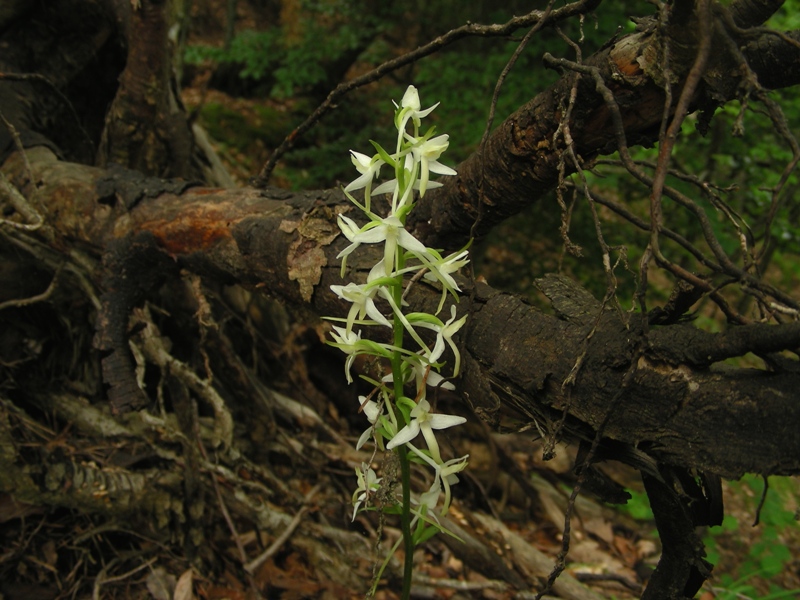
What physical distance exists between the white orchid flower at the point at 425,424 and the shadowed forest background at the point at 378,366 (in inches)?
8.2

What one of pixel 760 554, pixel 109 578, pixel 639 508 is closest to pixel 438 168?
pixel 109 578

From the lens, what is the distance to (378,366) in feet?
5.07

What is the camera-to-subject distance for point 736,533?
384 centimetres

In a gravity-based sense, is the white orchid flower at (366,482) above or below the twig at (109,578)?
above

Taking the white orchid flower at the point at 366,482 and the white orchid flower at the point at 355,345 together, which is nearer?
the white orchid flower at the point at 355,345

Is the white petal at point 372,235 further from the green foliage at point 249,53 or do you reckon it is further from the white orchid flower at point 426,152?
the green foliage at point 249,53

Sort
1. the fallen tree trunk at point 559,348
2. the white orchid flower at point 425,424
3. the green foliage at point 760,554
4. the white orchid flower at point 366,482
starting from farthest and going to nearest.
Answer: the green foliage at point 760,554, the white orchid flower at point 366,482, the white orchid flower at point 425,424, the fallen tree trunk at point 559,348

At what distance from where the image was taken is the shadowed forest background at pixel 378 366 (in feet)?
3.88

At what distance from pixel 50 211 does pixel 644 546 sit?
3.55m

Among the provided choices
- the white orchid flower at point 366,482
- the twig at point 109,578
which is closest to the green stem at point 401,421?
the white orchid flower at point 366,482

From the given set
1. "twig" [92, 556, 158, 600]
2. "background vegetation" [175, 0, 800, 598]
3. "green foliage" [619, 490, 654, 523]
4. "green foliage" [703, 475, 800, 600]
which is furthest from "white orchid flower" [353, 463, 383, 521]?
"green foliage" [619, 490, 654, 523]

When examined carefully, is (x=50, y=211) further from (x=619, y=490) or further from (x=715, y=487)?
(x=715, y=487)

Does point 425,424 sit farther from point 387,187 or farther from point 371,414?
point 387,187

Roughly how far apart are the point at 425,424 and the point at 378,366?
337 mm
